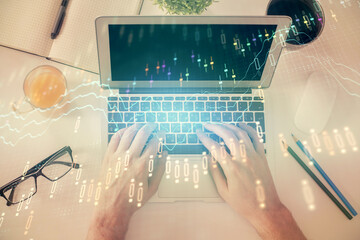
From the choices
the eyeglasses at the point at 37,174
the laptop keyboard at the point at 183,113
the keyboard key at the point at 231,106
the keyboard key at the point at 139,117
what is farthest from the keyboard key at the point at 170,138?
the eyeglasses at the point at 37,174

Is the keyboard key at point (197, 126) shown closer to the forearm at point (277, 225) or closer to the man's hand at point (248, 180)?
the man's hand at point (248, 180)

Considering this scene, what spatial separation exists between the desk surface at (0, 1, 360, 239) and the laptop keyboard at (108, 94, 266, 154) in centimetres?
5

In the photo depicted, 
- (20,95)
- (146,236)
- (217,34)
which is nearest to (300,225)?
(146,236)

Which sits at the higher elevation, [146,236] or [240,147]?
[240,147]

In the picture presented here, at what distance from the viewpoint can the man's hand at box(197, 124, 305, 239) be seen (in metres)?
0.80

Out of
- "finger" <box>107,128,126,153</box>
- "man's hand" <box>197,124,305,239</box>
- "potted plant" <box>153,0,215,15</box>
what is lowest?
"man's hand" <box>197,124,305,239</box>

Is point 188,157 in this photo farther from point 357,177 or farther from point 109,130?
point 357,177

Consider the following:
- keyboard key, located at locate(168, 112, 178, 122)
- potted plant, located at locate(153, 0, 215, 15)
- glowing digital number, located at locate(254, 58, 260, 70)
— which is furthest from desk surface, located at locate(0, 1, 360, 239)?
potted plant, located at locate(153, 0, 215, 15)

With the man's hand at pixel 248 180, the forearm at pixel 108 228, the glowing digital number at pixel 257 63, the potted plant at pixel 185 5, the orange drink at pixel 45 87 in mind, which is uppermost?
the potted plant at pixel 185 5

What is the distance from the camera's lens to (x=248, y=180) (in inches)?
33.1

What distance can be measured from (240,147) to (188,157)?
18 cm

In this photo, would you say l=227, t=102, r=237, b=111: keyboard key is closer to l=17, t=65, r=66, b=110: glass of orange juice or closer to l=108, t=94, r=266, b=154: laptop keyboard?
l=108, t=94, r=266, b=154: laptop keyboard

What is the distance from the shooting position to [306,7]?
2.70 ft

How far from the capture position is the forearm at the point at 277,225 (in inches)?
30.9
